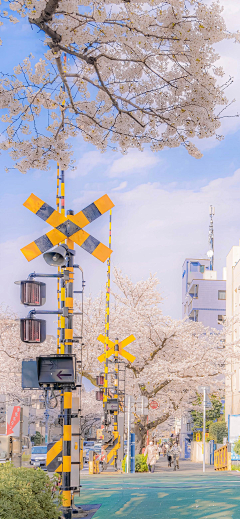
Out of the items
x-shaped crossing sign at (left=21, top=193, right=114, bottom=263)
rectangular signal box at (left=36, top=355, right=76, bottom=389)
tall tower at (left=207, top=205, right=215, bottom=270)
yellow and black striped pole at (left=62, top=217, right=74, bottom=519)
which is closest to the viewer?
rectangular signal box at (left=36, top=355, right=76, bottom=389)

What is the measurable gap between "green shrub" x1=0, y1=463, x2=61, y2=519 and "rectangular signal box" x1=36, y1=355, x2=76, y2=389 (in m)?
1.26

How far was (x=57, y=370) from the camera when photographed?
24.4ft

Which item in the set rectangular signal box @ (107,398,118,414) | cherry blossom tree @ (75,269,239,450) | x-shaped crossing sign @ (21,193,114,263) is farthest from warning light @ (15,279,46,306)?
cherry blossom tree @ (75,269,239,450)

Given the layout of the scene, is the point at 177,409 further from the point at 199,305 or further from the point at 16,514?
the point at 199,305

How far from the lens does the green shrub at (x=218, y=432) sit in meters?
43.5

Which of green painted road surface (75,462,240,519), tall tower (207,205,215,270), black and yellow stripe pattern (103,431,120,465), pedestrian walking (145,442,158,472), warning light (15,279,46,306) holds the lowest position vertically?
pedestrian walking (145,442,158,472)

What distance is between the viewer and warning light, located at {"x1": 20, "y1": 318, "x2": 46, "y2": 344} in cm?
788

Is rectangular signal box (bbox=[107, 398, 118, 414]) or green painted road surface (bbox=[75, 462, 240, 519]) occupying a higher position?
rectangular signal box (bbox=[107, 398, 118, 414])

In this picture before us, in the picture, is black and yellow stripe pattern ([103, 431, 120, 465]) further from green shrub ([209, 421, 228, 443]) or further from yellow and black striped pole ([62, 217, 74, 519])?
green shrub ([209, 421, 228, 443])

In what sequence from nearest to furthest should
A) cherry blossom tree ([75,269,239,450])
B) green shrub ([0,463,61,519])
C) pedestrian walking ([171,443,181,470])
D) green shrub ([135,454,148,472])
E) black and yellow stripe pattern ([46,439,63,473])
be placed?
green shrub ([0,463,61,519]) < black and yellow stripe pattern ([46,439,63,473]) < green shrub ([135,454,148,472]) < cherry blossom tree ([75,269,239,450]) < pedestrian walking ([171,443,181,470])

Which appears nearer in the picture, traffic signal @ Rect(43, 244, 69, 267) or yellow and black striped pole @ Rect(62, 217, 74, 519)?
yellow and black striped pole @ Rect(62, 217, 74, 519)

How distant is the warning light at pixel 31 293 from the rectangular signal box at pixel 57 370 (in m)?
0.93

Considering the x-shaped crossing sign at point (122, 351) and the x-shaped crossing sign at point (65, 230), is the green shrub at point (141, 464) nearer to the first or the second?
the x-shaped crossing sign at point (122, 351)

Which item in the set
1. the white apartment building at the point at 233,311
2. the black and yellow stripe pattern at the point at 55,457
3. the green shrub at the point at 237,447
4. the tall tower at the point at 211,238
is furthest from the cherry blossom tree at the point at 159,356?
the tall tower at the point at 211,238
